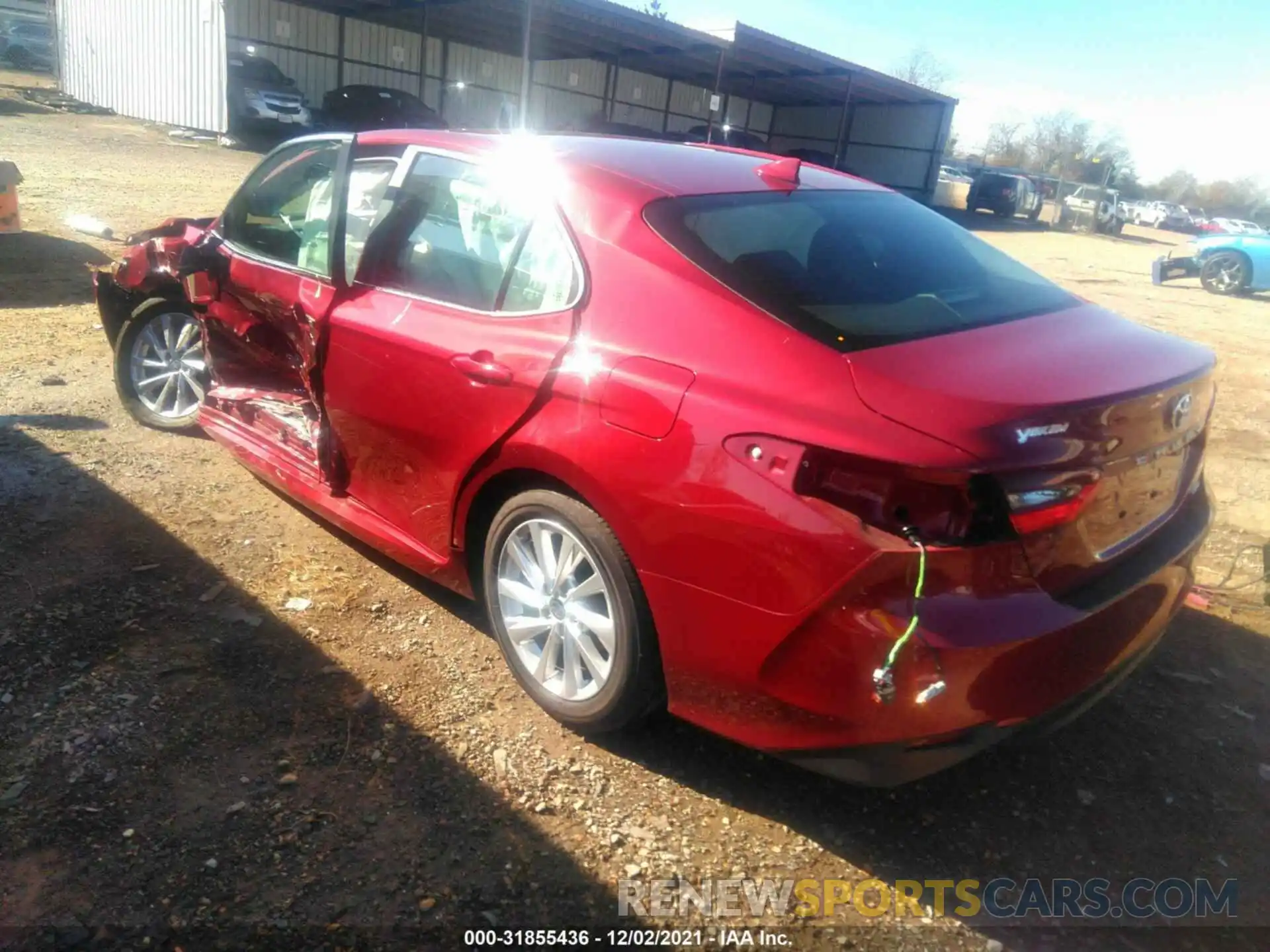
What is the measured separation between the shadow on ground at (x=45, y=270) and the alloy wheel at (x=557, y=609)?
6.34 meters

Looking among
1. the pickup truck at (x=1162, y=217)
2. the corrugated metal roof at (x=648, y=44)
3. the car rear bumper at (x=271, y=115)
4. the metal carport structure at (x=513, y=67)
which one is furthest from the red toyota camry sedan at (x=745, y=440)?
the pickup truck at (x=1162, y=217)

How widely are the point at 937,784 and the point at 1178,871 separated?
63cm

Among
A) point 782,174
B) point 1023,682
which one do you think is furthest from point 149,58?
point 1023,682

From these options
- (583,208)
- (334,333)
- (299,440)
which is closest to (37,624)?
(299,440)

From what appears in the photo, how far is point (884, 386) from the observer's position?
2.18 meters

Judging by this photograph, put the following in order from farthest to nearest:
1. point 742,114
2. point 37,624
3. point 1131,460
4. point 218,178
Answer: point 742,114, point 218,178, point 37,624, point 1131,460

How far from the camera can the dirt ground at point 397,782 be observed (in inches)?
89.1

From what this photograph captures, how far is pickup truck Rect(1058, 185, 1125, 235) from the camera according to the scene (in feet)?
121

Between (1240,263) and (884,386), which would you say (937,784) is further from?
(1240,263)

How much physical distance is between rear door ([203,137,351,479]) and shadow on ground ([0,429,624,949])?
896 mm

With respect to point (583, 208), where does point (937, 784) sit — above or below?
below

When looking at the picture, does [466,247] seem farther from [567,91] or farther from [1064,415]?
[567,91]

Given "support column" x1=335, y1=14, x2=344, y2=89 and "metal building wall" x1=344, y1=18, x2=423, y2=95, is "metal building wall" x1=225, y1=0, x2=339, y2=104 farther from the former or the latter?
"metal building wall" x1=344, y1=18, x2=423, y2=95

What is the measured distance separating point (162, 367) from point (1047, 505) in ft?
14.7
